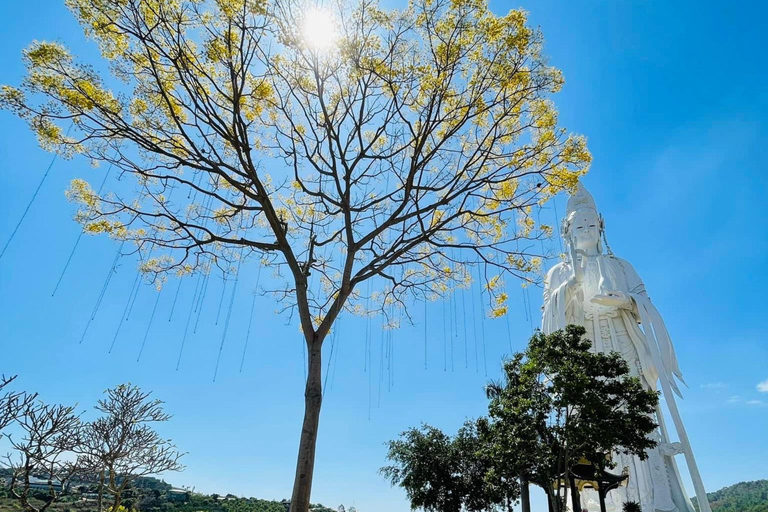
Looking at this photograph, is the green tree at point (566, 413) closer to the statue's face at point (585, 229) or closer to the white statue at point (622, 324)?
the white statue at point (622, 324)

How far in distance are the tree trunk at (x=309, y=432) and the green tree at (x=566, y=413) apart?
423 centimetres

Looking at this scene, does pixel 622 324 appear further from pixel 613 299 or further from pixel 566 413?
pixel 566 413

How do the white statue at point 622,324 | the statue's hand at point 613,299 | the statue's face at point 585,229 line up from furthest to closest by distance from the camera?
the statue's face at point 585,229
the statue's hand at point 613,299
the white statue at point 622,324

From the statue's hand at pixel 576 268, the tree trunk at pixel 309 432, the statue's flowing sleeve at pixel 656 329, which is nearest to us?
the tree trunk at pixel 309 432

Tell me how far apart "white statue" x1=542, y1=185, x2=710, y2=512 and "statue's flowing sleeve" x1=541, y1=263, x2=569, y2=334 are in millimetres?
27

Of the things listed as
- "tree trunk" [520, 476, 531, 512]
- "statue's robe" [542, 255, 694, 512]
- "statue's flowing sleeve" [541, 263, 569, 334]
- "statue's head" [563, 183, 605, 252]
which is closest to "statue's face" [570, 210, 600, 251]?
"statue's head" [563, 183, 605, 252]

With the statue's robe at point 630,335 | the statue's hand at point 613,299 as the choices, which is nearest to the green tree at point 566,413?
the statue's robe at point 630,335

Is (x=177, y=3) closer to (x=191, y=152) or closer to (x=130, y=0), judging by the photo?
(x=130, y=0)

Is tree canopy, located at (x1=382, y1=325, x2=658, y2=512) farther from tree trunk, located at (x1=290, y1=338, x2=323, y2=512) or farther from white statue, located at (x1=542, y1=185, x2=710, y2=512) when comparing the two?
tree trunk, located at (x1=290, y1=338, x2=323, y2=512)

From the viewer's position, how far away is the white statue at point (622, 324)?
11.1m

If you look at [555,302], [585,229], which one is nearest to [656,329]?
[555,302]

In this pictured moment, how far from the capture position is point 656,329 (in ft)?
40.3

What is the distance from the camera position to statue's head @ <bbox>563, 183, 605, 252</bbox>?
47.2 ft

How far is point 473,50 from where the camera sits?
7535 mm
